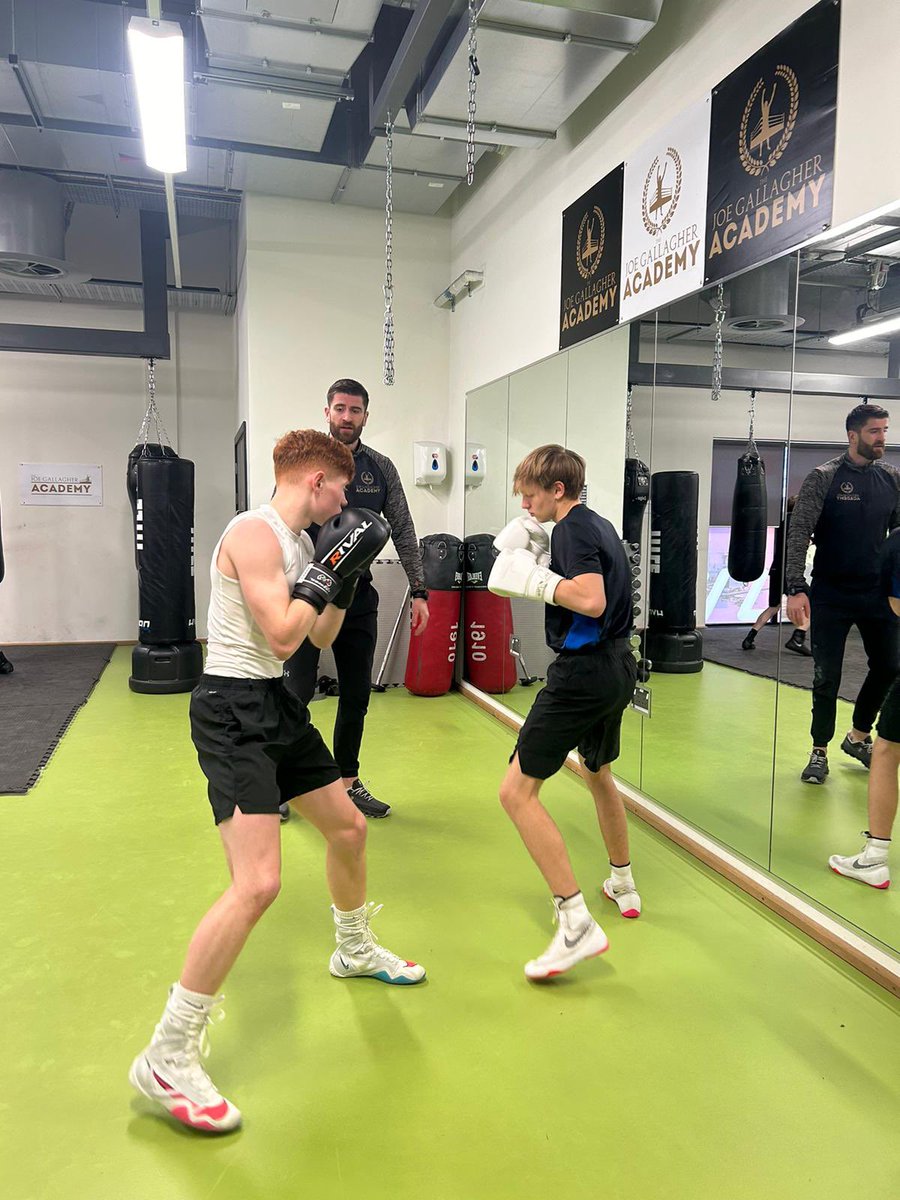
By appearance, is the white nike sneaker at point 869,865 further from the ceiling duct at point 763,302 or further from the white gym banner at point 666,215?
the white gym banner at point 666,215

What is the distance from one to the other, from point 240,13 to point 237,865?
158 inches

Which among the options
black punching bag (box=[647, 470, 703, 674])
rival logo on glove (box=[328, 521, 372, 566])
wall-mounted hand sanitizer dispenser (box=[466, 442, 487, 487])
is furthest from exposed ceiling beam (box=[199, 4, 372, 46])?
rival logo on glove (box=[328, 521, 372, 566])

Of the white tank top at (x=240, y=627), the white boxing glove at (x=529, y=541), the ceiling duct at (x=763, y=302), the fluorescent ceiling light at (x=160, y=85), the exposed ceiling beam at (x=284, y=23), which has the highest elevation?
the exposed ceiling beam at (x=284, y=23)

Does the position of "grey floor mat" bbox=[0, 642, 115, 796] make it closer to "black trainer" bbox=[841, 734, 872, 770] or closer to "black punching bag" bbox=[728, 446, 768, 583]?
"black punching bag" bbox=[728, 446, 768, 583]

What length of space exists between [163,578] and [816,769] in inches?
193

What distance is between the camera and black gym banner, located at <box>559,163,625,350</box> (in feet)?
13.1

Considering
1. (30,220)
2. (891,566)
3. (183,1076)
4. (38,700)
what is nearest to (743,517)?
(891,566)

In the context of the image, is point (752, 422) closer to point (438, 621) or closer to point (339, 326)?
A: point (438, 621)

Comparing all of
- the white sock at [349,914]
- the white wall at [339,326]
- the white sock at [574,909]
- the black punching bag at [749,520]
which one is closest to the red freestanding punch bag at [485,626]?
the white wall at [339,326]

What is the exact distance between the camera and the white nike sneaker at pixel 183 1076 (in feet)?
5.76

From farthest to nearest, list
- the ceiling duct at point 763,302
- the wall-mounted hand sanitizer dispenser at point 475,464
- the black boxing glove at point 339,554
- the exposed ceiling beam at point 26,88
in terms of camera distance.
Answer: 1. the wall-mounted hand sanitizer dispenser at point 475,464
2. the exposed ceiling beam at point 26,88
3. the ceiling duct at point 763,302
4. the black boxing glove at point 339,554

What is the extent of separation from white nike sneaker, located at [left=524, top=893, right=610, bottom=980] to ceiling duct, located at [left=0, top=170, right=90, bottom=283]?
622cm

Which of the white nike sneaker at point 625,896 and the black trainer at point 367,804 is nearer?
the white nike sneaker at point 625,896

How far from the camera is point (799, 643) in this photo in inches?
111
